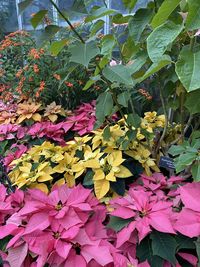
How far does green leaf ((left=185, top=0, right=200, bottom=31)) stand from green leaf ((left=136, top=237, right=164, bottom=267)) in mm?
601

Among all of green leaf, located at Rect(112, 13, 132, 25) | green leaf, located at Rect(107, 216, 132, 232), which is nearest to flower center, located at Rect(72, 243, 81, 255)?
green leaf, located at Rect(107, 216, 132, 232)

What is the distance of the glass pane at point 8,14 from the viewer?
10.2 feet

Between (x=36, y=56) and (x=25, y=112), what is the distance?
0.36 m

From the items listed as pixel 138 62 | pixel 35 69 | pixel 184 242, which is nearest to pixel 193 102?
pixel 138 62

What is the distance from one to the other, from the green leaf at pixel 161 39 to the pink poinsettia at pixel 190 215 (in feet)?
1.41

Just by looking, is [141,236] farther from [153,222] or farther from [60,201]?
[60,201]

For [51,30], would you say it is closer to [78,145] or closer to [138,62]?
[138,62]

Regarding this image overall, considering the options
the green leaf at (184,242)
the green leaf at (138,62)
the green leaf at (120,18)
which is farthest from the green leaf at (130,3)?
the green leaf at (184,242)

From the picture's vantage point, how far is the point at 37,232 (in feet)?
2.87

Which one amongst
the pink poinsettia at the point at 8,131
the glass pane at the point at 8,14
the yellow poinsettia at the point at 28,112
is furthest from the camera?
the glass pane at the point at 8,14

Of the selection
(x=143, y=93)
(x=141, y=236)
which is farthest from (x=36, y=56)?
(x=141, y=236)

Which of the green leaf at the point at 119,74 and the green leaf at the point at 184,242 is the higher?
the green leaf at the point at 119,74

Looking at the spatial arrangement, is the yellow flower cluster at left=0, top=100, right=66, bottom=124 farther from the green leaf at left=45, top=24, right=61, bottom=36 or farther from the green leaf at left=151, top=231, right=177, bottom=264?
the green leaf at left=151, top=231, right=177, bottom=264

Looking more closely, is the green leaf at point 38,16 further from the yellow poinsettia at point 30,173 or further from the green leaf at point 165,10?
the yellow poinsettia at point 30,173
